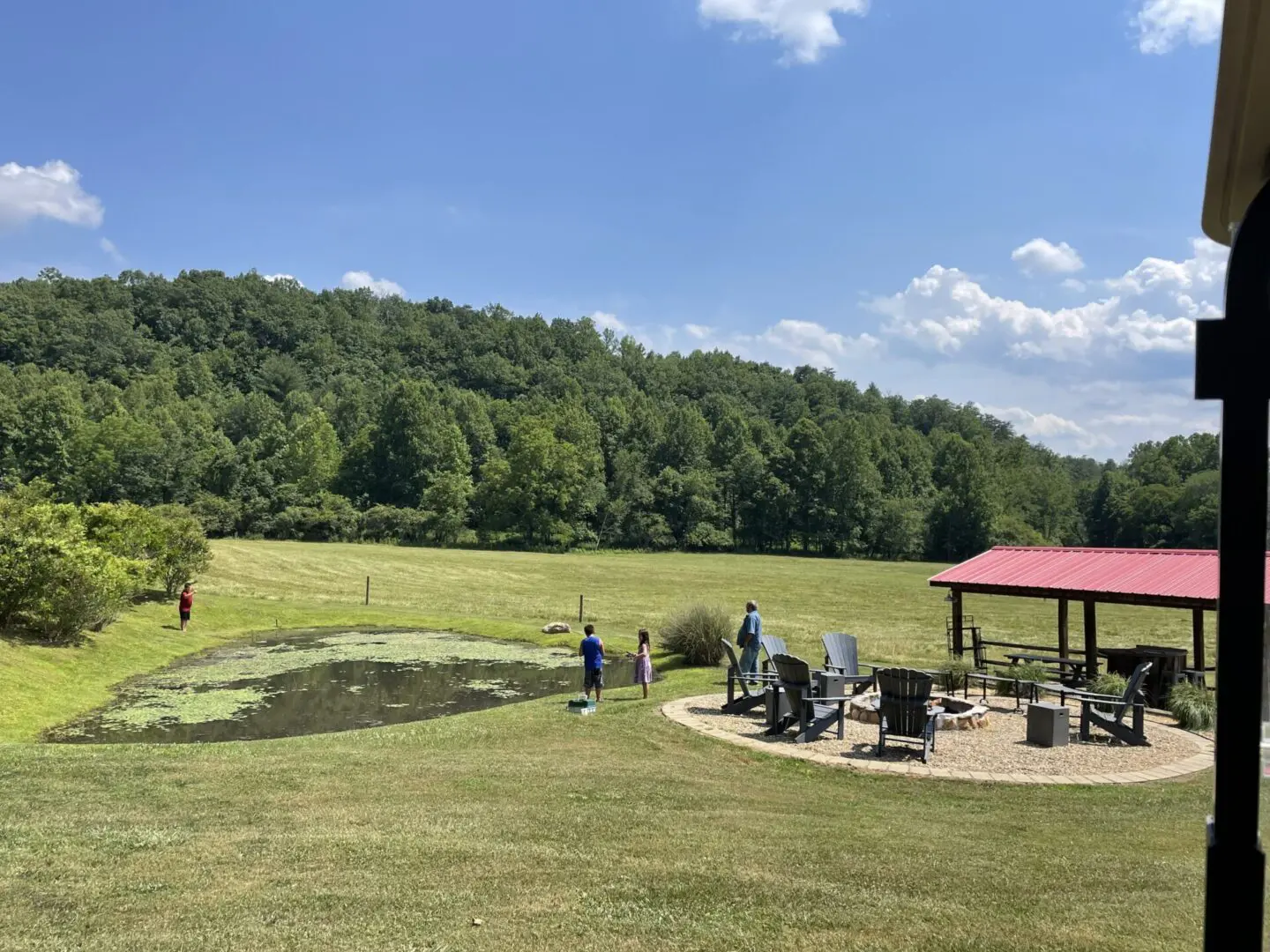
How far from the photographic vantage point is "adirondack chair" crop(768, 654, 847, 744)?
11.2 metres

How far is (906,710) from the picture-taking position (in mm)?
10297

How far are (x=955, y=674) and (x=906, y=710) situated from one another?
579 cm

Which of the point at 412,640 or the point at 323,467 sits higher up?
the point at 323,467

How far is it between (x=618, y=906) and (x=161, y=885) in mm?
2835

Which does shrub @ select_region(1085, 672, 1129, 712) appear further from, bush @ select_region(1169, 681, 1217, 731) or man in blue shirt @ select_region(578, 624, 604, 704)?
man in blue shirt @ select_region(578, 624, 604, 704)

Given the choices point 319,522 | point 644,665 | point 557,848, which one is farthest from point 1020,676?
point 319,522

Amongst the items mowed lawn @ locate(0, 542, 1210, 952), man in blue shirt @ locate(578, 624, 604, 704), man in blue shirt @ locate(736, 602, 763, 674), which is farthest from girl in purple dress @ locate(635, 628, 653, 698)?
mowed lawn @ locate(0, 542, 1210, 952)

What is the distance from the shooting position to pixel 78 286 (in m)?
97.0

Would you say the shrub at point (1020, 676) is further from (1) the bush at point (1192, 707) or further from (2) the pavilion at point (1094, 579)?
(1) the bush at point (1192, 707)

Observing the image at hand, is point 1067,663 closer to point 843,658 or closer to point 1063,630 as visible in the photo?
point 1063,630

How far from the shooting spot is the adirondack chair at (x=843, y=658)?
46.5 ft

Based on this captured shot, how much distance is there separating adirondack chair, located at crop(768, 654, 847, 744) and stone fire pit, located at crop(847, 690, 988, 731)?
1.00m

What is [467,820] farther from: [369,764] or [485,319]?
[485,319]

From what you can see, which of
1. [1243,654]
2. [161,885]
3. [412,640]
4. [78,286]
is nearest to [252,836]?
[161,885]
